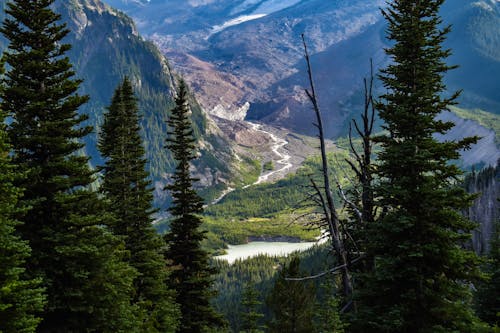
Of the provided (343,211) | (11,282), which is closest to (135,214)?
(343,211)

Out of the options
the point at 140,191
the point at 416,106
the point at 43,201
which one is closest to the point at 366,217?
the point at 416,106

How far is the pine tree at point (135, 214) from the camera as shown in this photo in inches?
1379

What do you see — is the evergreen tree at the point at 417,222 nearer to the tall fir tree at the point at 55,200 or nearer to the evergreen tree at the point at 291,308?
the tall fir tree at the point at 55,200

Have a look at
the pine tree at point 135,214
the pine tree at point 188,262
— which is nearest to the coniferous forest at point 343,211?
the pine tree at point 135,214

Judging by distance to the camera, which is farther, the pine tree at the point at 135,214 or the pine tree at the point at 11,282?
the pine tree at the point at 135,214

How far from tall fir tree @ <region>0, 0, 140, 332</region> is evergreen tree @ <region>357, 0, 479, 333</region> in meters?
12.3

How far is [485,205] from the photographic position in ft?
405

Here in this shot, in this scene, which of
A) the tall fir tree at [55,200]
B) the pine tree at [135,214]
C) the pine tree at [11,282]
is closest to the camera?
the pine tree at [11,282]

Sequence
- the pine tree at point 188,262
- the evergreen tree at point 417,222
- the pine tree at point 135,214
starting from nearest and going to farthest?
1. the evergreen tree at point 417,222
2. the pine tree at point 135,214
3. the pine tree at point 188,262

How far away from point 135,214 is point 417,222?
24.9m

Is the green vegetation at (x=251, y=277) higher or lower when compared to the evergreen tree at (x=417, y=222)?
lower

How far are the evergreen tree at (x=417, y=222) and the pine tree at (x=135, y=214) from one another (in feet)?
62.8

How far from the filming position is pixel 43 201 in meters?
21.9

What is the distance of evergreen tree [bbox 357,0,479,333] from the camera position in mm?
17859
